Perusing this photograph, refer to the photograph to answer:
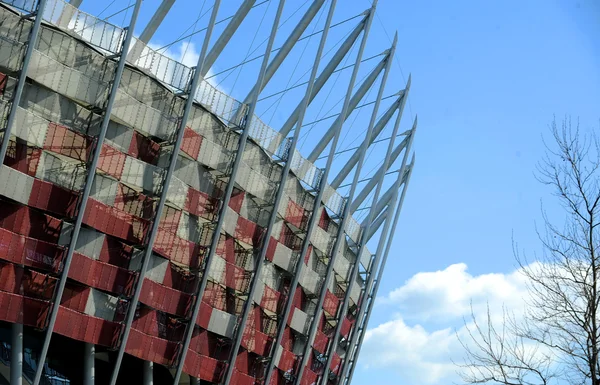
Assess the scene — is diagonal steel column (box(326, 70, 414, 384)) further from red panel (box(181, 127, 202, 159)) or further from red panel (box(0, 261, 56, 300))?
red panel (box(0, 261, 56, 300))

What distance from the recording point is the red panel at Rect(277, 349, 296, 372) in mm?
52562

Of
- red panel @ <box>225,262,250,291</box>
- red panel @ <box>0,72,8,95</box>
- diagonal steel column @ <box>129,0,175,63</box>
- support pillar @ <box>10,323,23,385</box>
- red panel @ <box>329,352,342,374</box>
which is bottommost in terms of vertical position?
support pillar @ <box>10,323,23,385</box>

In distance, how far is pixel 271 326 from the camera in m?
51.6

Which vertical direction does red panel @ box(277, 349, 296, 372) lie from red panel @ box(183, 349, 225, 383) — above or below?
above

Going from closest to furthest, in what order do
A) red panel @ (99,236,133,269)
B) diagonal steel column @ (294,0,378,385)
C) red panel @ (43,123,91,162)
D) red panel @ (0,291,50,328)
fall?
red panel @ (0,291,50,328) < red panel @ (43,123,91,162) < red panel @ (99,236,133,269) < diagonal steel column @ (294,0,378,385)

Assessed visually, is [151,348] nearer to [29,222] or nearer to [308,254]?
[29,222]

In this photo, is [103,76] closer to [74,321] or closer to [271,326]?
[74,321]

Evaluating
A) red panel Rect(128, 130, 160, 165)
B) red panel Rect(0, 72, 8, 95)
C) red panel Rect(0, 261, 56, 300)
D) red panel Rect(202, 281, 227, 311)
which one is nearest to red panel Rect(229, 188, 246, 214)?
red panel Rect(202, 281, 227, 311)

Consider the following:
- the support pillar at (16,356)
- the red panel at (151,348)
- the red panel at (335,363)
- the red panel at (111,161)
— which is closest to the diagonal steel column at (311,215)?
the red panel at (151,348)

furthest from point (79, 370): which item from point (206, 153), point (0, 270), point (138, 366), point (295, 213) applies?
point (295, 213)

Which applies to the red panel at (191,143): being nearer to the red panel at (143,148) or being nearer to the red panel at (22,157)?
the red panel at (143,148)

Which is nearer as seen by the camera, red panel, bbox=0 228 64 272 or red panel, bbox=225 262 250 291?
red panel, bbox=0 228 64 272

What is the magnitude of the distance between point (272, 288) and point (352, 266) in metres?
10.3

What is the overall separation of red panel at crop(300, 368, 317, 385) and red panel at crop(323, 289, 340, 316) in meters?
3.94
